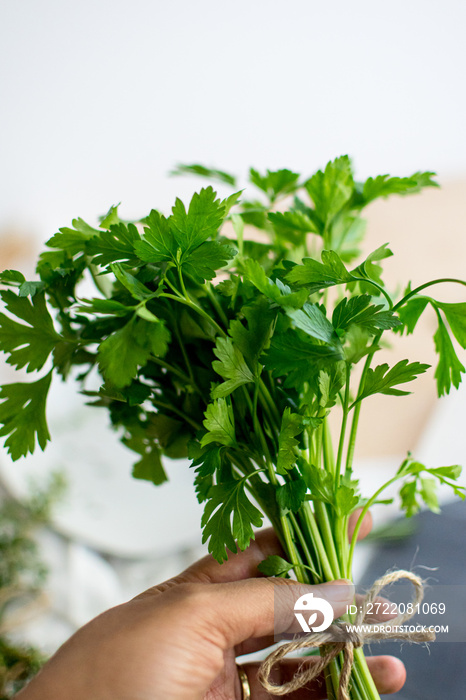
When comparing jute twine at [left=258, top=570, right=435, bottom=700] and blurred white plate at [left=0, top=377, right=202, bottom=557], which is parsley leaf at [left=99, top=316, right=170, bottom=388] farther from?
blurred white plate at [left=0, top=377, right=202, bottom=557]

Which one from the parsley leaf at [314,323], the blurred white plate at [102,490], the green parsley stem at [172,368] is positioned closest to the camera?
the parsley leaf at [314,323]

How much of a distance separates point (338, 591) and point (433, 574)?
53cm

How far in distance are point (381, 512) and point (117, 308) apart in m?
0.98

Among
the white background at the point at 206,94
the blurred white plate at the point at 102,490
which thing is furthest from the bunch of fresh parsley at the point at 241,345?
the white background at the point at 206,94

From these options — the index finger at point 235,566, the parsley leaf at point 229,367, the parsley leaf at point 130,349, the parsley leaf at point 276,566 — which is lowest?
the index finger at point 235,566

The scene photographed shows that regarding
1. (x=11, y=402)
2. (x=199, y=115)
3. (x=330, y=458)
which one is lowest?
(x=330, y=458)

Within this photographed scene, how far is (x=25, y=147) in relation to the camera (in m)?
1.47

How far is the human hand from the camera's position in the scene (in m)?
0.56

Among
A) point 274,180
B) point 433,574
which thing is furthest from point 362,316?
point 433,574

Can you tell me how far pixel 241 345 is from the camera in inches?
21.6

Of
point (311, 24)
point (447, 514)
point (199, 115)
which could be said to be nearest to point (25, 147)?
point (199, 115)

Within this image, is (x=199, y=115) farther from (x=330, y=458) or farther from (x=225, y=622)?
(x=225, y=622)

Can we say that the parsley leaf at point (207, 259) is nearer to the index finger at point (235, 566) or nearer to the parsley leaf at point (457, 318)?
the parsley leaf at point (457, 318)

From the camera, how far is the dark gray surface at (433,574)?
90 cm
